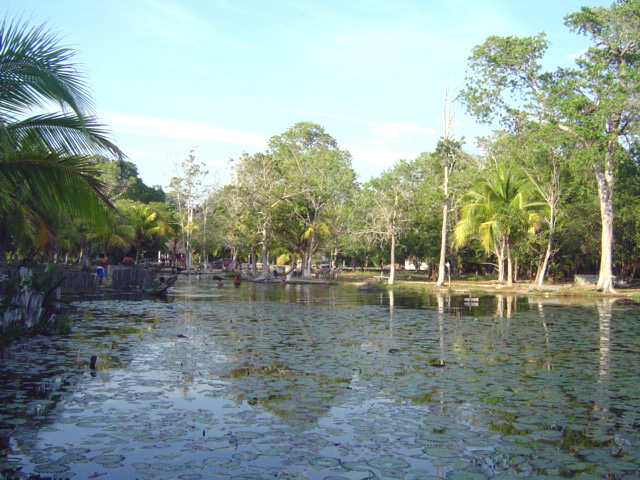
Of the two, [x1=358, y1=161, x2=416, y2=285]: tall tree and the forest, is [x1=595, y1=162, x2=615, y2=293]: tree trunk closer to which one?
the forest

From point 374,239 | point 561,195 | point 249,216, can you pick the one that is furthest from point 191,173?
point 561,195

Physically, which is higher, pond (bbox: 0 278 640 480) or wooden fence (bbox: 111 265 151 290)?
wooden fence (bbox: 111 265 151 290)

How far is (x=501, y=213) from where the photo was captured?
35938 millimetres

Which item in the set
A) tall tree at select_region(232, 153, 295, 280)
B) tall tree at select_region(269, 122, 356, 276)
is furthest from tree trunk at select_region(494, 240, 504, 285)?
tall tree at select_region(232, 153, 295, 280)

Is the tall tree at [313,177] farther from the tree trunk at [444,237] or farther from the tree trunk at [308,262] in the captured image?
the tree trunk at [444,237]

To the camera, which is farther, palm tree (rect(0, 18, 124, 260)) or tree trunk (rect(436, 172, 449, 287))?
tree trunk (rect(436, 172, 449, 287))

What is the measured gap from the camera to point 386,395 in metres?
7.79

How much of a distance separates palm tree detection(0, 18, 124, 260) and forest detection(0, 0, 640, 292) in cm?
2

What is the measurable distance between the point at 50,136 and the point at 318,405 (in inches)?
213

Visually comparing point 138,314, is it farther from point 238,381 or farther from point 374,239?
point 374,239

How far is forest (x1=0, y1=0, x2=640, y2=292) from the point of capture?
329 inches

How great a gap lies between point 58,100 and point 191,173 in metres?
46.3

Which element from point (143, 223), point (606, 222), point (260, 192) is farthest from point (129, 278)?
point (143, 223)

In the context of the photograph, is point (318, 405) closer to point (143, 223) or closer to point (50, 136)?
point (50, 136)
